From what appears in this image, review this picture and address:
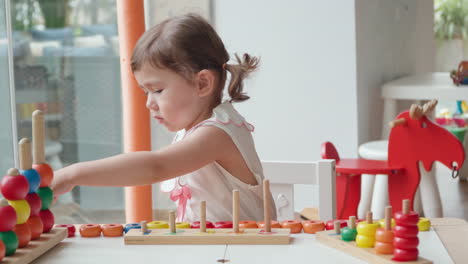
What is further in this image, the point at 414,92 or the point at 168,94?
the point at 414,92

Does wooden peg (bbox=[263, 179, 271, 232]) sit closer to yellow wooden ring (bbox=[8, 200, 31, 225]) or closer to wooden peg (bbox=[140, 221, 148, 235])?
wooden peg (bbox=[140, 221, 148, 235])

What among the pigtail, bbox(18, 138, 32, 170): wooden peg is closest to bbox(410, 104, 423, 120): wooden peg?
the pigtail

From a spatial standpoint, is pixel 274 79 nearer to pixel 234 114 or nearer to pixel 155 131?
pixel 155 131

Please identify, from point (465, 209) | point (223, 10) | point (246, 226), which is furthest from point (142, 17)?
point (465, 209)

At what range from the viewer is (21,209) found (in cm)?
89

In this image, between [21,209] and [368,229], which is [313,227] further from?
[21,209]

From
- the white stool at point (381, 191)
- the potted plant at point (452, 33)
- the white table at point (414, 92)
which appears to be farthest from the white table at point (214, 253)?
the potted plant at point (452, 33)

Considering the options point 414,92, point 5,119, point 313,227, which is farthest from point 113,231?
point 414,92

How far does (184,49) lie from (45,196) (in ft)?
1.31

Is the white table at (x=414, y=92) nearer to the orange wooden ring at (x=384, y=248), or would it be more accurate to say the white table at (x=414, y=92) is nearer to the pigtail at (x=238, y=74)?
the pigtail at (x=238, y=74)

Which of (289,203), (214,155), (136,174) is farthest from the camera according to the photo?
(289,203)

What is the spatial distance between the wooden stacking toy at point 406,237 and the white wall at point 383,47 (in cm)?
209

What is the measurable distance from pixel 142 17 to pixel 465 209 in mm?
2055

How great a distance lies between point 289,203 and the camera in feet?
4.67
